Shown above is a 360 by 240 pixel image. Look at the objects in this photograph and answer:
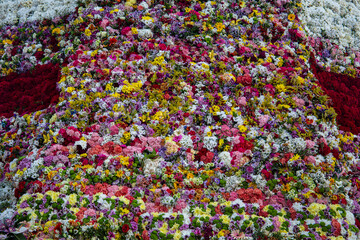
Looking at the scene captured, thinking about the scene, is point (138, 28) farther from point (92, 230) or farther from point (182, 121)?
point (92, 230)

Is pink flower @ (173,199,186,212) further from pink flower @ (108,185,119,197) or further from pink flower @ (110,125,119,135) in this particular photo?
pink flower @ (110,125,119,135)

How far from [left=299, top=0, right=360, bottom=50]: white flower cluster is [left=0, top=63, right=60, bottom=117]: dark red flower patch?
21.7 feet

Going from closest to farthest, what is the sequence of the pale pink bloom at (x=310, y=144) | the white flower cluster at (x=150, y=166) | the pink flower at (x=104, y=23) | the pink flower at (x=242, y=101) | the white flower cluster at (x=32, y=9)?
the white flower cluster at (x=150, y=166) → the pale pink bloom at (x=310, y=144) → the pink flower at (x=242, y=101) → the pink flower at (x=104, y=23) → the white flower cluster at (x=32, y=9)

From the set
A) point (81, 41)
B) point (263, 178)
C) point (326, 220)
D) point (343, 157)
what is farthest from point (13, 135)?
point (343, 157)

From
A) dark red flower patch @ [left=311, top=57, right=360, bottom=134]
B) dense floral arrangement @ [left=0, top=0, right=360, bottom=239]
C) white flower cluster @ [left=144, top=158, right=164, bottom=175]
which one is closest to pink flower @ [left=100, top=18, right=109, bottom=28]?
dense floral arrangement @ [left=0, top=0, right=360, bottom=239]

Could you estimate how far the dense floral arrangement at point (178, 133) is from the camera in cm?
448

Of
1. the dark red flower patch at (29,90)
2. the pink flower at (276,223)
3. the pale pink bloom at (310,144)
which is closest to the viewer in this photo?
the pink flower at (276,223)

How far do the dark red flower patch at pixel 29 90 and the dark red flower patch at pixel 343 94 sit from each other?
5.89 meters

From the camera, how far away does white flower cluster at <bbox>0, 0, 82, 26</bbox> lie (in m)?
8.67

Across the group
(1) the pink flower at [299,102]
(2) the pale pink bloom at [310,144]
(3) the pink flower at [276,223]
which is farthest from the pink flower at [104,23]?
(3) the pink flower at [276,223]

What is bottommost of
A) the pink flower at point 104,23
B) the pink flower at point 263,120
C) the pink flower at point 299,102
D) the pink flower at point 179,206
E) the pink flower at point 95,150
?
the pink flower at point 179,206

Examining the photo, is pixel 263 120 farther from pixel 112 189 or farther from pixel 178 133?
pixel 112 189

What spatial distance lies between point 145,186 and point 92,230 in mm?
1075

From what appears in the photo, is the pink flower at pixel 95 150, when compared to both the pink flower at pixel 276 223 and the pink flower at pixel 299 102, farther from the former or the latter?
the pink flower at pixel 299 102
